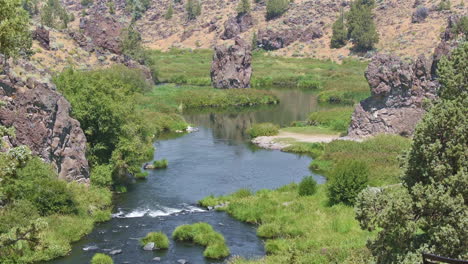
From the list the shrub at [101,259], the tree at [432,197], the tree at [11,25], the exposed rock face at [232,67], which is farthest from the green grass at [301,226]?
the exposed rock face at [232,67]

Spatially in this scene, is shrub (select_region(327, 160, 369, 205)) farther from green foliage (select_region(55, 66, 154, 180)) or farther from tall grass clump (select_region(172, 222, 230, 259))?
green foliage (select_region(55, 66, 154, 180))

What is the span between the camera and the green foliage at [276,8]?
17825 cm

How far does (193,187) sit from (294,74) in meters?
83.8

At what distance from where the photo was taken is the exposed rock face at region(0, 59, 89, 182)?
135ft

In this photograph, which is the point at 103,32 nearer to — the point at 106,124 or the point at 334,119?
the point at 334,119

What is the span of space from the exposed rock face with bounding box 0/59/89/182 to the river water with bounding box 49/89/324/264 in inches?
172

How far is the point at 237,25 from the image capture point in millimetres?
178750

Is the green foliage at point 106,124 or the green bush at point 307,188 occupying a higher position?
the green foliage at point 106,124

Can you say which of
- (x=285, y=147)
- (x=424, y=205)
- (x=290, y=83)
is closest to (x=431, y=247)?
(x=424, y=205)

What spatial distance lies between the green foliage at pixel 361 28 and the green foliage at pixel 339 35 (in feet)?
5.19

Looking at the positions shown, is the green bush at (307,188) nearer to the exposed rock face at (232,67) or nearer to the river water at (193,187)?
the river water at (193,187)

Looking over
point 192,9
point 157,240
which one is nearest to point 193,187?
point 157,240

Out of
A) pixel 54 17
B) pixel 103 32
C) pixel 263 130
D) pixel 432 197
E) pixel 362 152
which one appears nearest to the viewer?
pixel 432 197

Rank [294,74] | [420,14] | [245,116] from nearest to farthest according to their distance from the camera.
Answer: [245,116]
[294,74]
[420,14]
